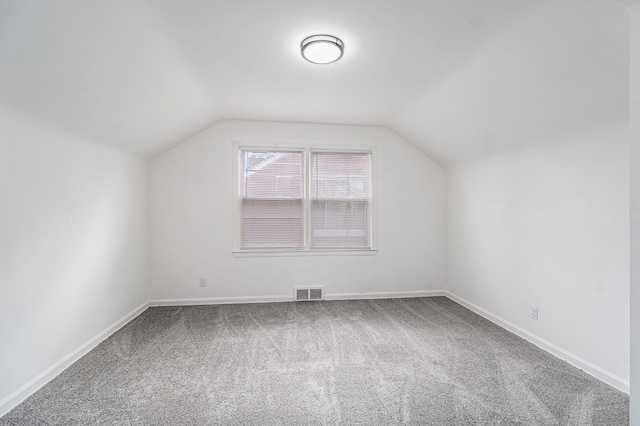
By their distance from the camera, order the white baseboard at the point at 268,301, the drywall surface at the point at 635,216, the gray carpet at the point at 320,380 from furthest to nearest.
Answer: the white baseboard at the point at 268,301 → the gray carpet at the point at 320,380 → the drywall surface at the point at 635,216

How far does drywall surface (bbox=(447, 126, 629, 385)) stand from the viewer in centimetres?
219

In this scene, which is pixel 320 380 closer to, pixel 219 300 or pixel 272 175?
pixel 219 300

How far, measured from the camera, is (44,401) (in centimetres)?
203

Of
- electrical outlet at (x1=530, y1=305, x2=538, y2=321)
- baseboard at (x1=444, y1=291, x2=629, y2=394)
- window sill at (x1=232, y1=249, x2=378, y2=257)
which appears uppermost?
window sill at (x1=232, y1=249, x2=378, y2=257)

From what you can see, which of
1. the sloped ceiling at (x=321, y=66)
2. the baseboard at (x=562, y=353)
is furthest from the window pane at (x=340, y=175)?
the baseboard at (x=562, y=353)

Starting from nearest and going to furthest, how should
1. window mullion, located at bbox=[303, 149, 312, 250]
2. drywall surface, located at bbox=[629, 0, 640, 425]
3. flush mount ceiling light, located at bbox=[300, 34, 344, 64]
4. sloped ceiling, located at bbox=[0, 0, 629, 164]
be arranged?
1. drywall surface, located at bbox=[629, 0, 640, 425]
2. sloped ceiling, located at bbox=[0, 0, 629, 164]
3. flush mount ceiling light, located at bbox=[300, 34, 344, 64]
4. window mullion, located at bbox=[303, 149, 312, 250]

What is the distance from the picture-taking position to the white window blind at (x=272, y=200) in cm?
424

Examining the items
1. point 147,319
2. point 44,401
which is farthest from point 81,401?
point 147,319

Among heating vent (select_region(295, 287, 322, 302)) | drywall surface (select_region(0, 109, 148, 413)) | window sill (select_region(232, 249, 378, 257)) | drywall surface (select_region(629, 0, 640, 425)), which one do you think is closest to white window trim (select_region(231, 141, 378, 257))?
window sill (select_region(232, 249, 378, 257))

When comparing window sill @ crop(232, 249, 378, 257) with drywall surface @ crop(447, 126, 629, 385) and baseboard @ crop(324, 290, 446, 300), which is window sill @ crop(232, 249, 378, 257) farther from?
drywall surface @ crop(447, 126, 629, 385)

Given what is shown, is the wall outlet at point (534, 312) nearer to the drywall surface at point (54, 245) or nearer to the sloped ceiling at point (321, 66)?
the sloped ceiling at point (321, 66)

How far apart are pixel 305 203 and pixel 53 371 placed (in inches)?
Result: 116

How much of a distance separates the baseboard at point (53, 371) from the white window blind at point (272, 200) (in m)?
1.69

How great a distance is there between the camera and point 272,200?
4.29m
